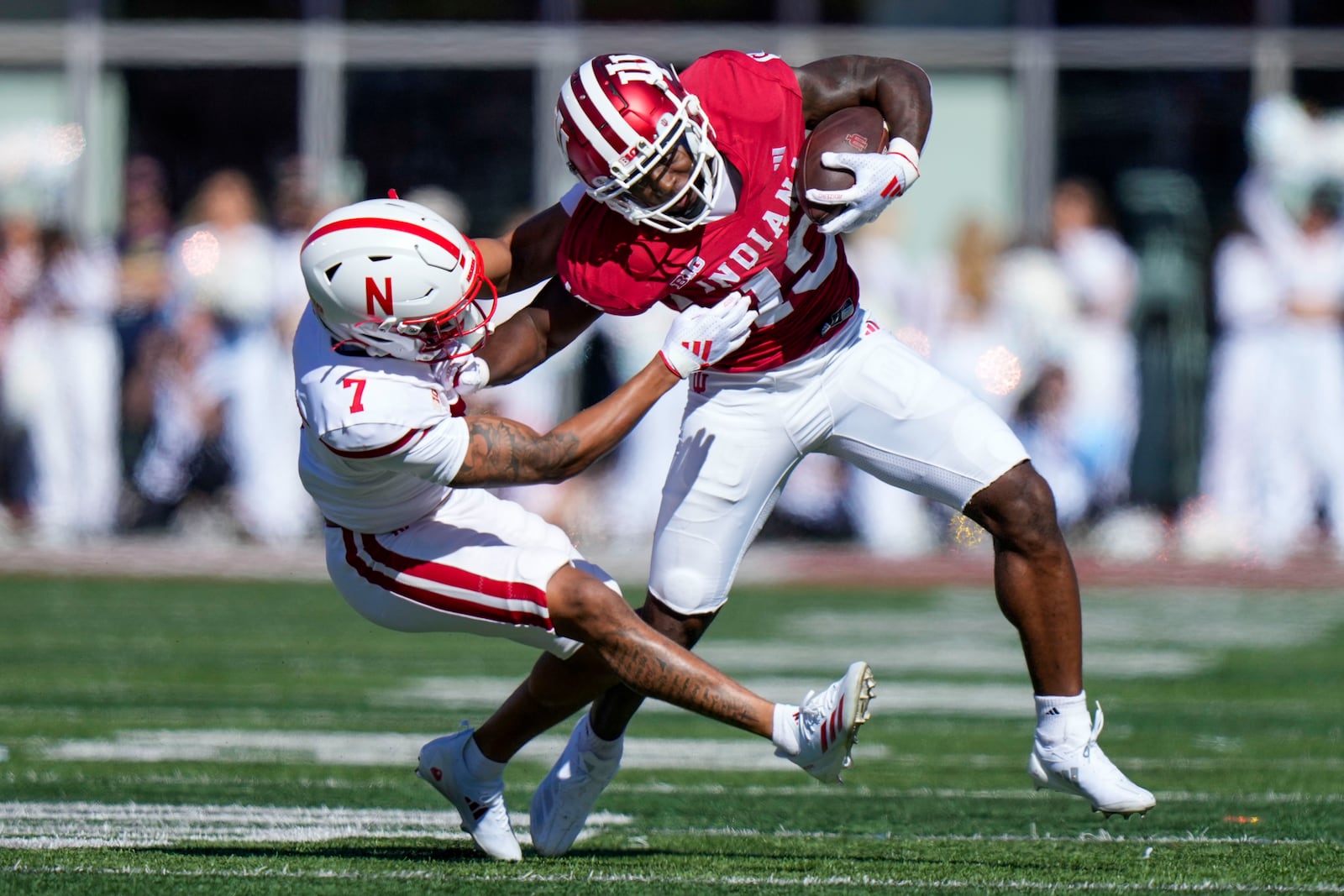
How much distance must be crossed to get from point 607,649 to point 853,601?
5579 millimetres

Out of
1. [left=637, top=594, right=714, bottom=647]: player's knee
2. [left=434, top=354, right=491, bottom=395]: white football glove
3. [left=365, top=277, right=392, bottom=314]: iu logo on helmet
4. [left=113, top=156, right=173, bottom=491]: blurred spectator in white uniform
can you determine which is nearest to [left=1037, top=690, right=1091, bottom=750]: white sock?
[left=637, top=594, right=714, bottom=647]: player's knee

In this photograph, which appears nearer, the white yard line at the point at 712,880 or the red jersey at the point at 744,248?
the white yard line at the point at 712,880

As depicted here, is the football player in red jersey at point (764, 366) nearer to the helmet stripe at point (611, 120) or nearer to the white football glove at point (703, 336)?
the helmet stripe at point (611, 120)

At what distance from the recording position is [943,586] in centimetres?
1031

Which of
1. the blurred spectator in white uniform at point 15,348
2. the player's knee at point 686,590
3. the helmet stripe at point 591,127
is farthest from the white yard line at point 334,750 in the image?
the blurred spectator in white uniform at point 15,348

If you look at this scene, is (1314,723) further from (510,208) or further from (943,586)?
(510,208)

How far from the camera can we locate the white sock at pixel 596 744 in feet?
14.8

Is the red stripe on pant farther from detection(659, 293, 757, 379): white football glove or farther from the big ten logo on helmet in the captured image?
the big ten logo on helmet

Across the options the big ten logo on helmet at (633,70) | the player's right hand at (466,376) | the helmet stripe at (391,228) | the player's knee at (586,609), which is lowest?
the player's knee at (586,609)

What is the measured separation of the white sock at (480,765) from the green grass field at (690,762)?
0.17 metres

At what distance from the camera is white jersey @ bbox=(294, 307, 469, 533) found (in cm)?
400

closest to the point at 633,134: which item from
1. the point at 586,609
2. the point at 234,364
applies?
the point at 586,609

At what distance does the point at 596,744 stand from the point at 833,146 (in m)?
1.38

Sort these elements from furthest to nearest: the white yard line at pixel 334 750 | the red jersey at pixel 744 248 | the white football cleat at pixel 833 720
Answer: the white yard line at pixel 334 750
the red jersey at pixel 744 248
the white football cleat at pixel 833 720
